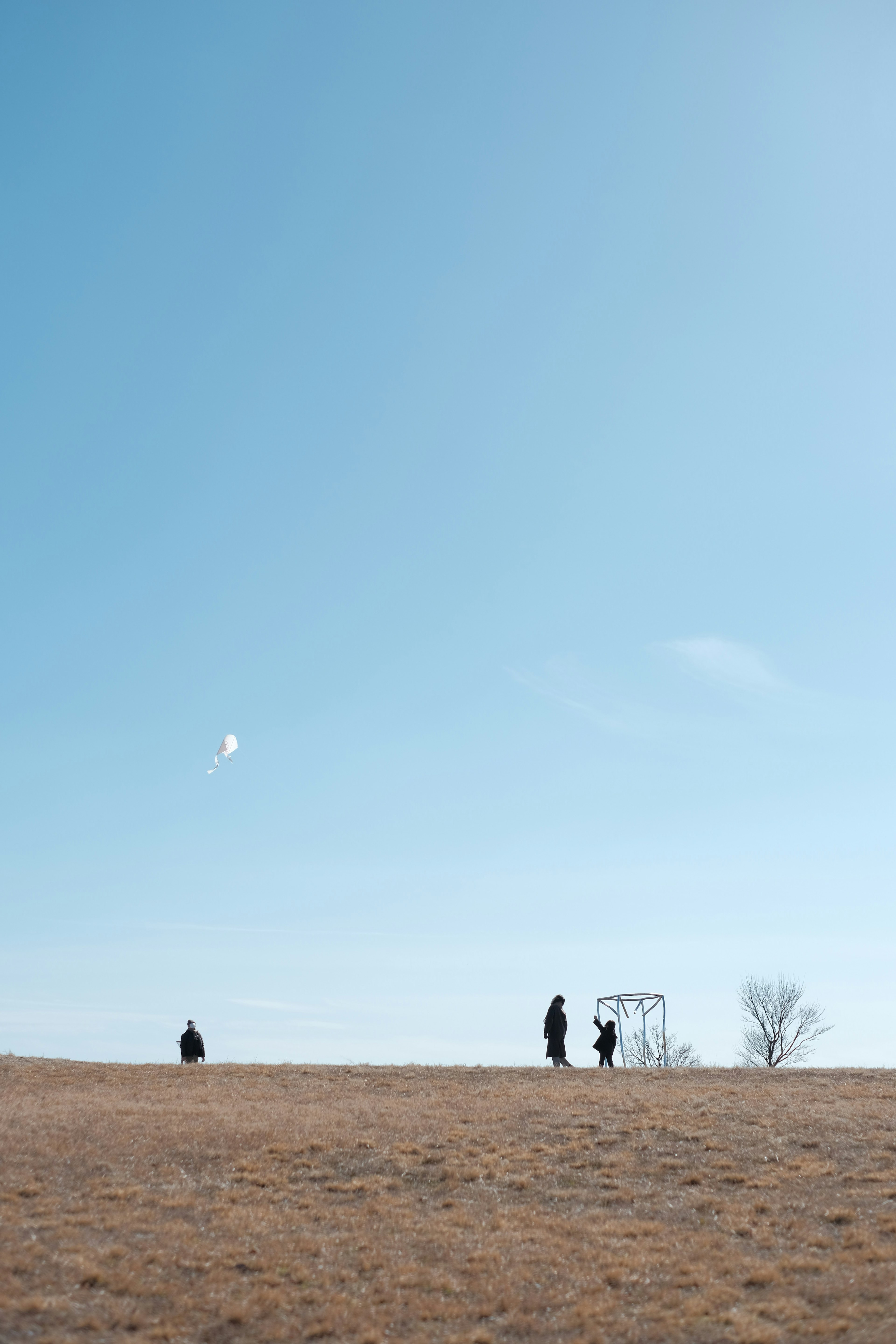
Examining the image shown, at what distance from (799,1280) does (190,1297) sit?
735 cm

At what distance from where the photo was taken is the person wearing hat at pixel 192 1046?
104ft

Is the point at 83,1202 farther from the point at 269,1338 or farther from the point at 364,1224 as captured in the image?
the point at 269,1338

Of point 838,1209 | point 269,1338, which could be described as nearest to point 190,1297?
point 269,1338

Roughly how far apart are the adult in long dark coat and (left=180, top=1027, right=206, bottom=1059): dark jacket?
35.4 ft

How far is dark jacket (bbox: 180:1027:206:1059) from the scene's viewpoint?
31.6 meters

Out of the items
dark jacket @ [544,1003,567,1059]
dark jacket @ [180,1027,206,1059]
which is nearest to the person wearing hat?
dark jacket @ [180,1027,206,1059]

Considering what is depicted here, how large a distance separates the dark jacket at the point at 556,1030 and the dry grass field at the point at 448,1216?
650 cm

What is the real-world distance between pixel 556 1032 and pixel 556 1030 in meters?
0.05

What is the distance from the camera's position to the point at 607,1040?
1260 inches

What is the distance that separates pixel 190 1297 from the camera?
11.8 meters

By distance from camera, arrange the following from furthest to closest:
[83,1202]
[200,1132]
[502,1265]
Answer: [200,1132] < [83,1202] < [502,1265]

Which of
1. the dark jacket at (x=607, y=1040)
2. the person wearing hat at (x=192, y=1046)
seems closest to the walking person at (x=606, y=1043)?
the dark jacket at (x=607, y=1040)

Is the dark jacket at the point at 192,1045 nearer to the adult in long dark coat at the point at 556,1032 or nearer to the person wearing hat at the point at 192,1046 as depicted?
the person wearing hat at the point at 192,1046

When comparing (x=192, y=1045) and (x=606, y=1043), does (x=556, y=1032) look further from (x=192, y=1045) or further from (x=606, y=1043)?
(x=192, y=1045)
